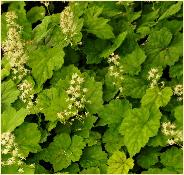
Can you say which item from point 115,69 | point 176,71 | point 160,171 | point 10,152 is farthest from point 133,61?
point 10,152

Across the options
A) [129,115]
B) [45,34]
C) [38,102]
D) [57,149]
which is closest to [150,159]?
[129,115]

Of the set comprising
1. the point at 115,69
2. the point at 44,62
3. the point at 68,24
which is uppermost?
the point at 68,24

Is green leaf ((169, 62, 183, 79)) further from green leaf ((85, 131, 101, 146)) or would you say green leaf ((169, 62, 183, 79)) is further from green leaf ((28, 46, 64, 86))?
green leaf ((28, 46, 64, 86))

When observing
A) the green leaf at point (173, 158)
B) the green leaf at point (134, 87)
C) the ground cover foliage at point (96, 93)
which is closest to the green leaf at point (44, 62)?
the ground cover foliage at point (96, 93)

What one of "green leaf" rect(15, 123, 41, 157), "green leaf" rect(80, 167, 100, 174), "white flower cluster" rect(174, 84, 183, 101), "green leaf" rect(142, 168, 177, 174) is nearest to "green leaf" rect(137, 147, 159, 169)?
"green leaf" rect(142, 168, 177, 174)

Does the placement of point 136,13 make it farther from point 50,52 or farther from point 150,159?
point 150,159

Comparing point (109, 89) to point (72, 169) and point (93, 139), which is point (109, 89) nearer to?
point (93, 139)

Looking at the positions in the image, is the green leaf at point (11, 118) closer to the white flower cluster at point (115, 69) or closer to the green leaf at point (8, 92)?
the green leaf at point (8, 92)
